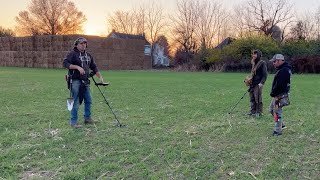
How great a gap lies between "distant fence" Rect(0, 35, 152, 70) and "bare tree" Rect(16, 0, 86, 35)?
698 inches

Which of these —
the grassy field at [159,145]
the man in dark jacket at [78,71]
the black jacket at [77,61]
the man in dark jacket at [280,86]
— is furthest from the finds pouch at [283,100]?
the black jacket at [77,61]

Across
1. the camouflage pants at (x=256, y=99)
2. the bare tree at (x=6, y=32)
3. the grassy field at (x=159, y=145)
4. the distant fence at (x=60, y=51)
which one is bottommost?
the grassy field at (x=159, y=145)

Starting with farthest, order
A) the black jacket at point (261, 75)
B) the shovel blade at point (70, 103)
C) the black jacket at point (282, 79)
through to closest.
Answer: the black jacket at point (261, 75) → the shovel blade at point (70, 103) → the black jacket at point (282, 79)

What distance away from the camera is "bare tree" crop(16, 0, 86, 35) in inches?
2308

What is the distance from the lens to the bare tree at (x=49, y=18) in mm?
58625

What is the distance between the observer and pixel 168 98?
1280 centimetres

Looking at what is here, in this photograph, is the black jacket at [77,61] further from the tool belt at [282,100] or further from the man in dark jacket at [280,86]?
the tool belt at [282,100]

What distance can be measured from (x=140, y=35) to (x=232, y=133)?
58.2 metres

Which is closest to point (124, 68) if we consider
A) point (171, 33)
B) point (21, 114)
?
point (171, 33)

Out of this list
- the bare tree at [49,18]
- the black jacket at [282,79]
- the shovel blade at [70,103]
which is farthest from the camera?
the bare tree at [49,18]

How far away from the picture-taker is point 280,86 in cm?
668

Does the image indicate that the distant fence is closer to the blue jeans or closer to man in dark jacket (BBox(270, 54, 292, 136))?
the blue jeans

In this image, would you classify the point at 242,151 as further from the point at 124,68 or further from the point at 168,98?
the point at 124,68

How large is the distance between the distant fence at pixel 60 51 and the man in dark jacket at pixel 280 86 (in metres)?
31.6
